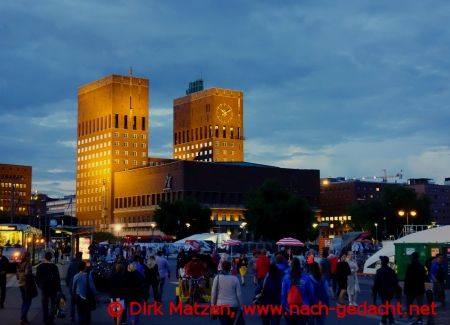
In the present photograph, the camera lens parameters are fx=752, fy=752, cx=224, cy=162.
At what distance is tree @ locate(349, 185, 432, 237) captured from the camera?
130 metres

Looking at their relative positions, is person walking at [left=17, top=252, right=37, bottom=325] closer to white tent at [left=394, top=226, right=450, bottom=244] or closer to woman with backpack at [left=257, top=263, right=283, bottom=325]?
woman with backpack at [left=257, top=263, right=283, bottom=325]

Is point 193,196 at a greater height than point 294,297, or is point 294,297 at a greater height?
point 193,196

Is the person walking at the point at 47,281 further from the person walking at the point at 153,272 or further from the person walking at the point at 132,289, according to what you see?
the person walking at the point at 153,272

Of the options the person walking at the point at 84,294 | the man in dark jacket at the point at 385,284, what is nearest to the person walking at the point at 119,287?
the person walking at the point at 84,294

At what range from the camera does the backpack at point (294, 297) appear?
13227mm

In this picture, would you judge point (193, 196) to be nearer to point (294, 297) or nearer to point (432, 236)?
point (432, 236)

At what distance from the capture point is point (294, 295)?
13258 millimetres

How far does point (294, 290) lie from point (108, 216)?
183 metres

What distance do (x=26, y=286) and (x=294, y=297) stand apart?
862 centimetres

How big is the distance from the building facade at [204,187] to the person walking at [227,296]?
454 ft

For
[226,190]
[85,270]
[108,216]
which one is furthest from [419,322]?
[108,216]

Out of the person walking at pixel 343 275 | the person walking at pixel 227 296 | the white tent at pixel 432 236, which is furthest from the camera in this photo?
the white tent at pixel 432 236

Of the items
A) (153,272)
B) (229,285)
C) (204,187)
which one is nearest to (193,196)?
(204,187)

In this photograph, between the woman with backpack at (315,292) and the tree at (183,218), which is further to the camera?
the tree at (183,218)
